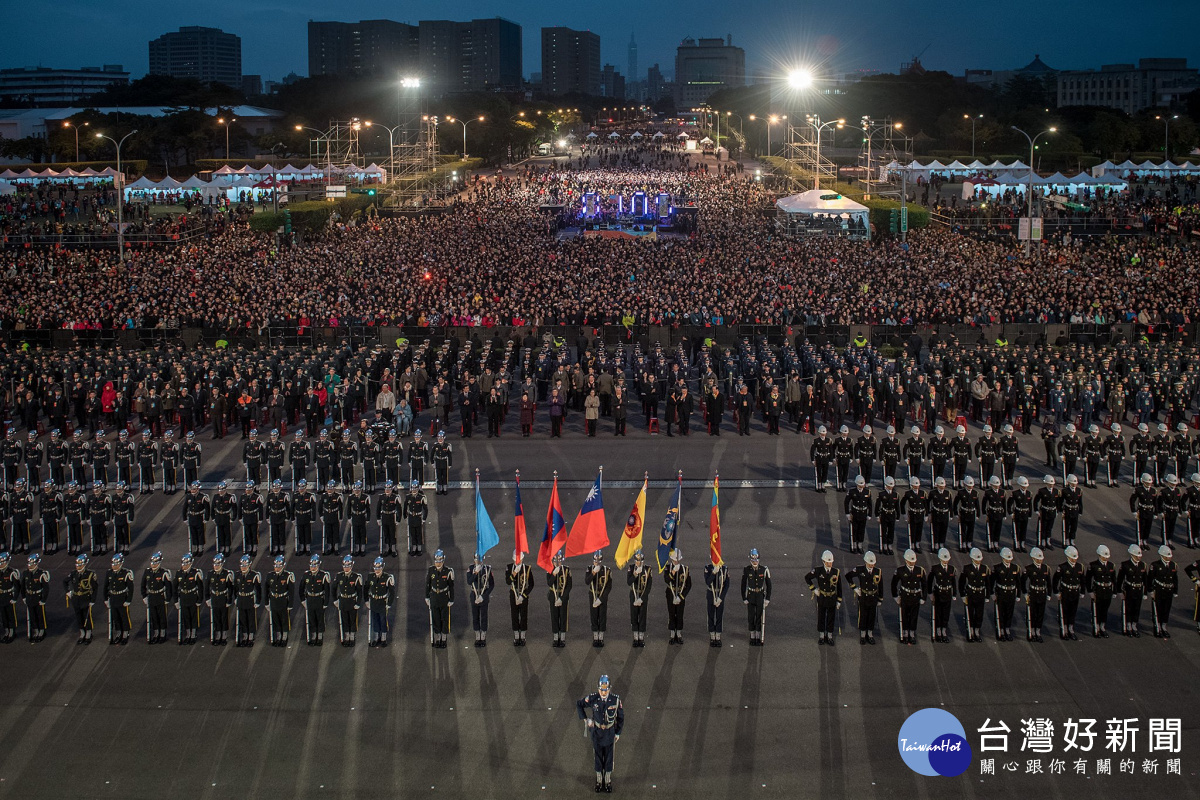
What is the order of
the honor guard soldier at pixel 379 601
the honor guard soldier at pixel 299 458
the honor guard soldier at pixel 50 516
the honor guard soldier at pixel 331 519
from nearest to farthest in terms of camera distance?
the honor guard soldier at pixel 379 601 < the honor guard soldier at pixel 331 519 < the honor guard soldier at pixel 50 516 < the honor guard soldier at pixel 299 458

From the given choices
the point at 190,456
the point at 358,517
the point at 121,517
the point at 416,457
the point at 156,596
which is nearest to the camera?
the point at 156,596

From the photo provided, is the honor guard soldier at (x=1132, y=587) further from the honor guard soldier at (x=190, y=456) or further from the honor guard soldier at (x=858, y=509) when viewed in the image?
the honor guard soldier at (x=190, y=456)

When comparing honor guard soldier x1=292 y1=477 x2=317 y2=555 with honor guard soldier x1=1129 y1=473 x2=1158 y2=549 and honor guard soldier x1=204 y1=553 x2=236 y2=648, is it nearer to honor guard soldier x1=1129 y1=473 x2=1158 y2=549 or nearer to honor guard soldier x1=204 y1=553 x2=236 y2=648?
honor guard soldier x1=204 y1=553 x2=236 y2=648

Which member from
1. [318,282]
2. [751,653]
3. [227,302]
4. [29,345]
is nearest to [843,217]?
[318,282]

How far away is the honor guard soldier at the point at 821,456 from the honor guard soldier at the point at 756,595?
660 cm

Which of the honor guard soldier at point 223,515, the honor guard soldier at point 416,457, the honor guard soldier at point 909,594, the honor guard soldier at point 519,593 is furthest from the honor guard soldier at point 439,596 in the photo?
the honor guard soldier at point 416,457

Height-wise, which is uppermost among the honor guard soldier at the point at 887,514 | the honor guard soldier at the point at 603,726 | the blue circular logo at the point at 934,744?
the honor guard soldier at the point at 887,514

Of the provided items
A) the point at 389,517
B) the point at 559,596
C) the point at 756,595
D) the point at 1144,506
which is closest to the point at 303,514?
the point at 389,517

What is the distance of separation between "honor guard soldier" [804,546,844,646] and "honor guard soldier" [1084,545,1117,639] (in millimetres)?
3419

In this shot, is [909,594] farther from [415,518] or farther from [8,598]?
[8,598]

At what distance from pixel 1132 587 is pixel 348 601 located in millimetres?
10396

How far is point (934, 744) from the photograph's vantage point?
40.9 feet

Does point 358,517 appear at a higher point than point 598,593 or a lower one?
higher

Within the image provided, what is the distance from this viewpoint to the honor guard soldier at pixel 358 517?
714 inches
